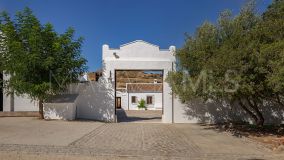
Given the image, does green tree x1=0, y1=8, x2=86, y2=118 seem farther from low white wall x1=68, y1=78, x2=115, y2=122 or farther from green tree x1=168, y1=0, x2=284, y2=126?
green tree x1=168, y1=0, x2=284, y2=126

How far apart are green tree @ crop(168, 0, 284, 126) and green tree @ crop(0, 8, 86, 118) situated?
705 cm

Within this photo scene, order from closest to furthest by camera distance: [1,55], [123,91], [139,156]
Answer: [139,156], [1,55], [123,91]

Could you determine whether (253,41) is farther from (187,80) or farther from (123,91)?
(123,91)

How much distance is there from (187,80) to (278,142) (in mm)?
5283

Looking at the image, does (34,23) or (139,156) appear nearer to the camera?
(139,156)

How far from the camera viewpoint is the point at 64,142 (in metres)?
11.2

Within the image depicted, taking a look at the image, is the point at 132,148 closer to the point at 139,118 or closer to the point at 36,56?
the point at 36,56

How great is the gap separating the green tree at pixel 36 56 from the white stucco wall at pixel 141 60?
1.96 metres

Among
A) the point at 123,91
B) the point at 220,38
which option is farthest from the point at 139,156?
the point at 123,91

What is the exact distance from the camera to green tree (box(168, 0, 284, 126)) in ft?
39.3

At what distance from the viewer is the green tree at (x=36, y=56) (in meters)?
17.9

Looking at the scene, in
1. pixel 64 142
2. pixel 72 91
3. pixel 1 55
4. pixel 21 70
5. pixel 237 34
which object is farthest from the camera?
pixel 72 91

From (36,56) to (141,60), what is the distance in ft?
21.5

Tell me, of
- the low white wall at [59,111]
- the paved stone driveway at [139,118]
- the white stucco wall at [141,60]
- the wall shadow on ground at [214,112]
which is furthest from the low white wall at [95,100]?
the wall shadow on ground at [214,112]
